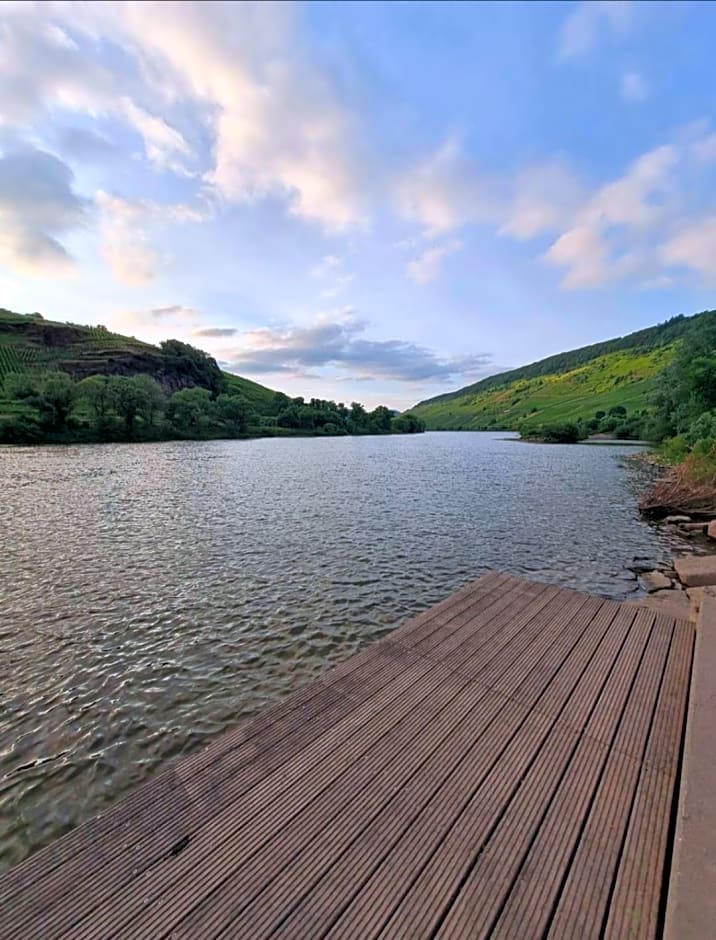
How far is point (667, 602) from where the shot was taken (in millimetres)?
10008

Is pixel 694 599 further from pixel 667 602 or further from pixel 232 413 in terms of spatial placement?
pixel 232 413

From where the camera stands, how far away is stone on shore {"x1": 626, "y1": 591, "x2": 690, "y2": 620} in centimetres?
935

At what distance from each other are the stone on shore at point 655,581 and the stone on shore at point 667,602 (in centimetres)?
35

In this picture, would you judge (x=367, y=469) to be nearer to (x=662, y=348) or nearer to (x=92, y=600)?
(x=92, y=600)

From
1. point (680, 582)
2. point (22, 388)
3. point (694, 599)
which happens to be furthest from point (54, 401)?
point (694, 599)

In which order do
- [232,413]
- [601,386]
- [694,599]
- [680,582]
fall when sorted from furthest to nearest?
1. [601,386]
2. [232,413]
3. [680,582]
4. [694,599]

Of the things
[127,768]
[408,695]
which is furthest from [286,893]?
[127,768]

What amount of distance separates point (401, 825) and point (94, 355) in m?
158

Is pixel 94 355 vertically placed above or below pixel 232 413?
above

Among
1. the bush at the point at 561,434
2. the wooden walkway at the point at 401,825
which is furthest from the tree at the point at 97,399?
the bush at the point at 561,434

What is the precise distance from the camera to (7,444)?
63438 mm

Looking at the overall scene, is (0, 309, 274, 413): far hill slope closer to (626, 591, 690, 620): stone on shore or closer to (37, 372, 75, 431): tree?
(37, 372, 75, 431): tree

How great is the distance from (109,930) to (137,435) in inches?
3512

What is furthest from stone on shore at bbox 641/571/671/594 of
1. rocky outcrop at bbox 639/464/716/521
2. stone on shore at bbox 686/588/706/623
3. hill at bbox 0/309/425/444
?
hill at bbox 0/309/425/444
